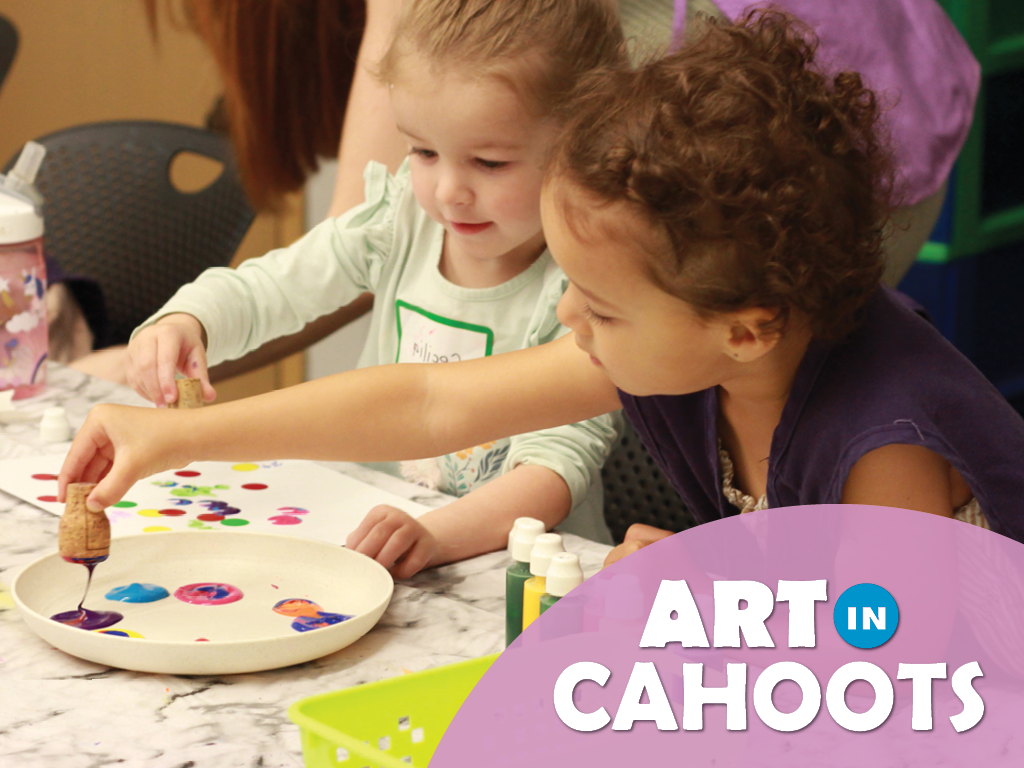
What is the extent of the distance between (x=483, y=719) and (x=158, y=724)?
0.20 meters

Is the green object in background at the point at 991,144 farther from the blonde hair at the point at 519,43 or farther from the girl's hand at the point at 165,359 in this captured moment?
the girl's hand at the point at 165,359

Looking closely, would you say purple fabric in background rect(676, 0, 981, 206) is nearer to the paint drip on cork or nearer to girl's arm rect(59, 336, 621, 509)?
girl's arm rect(59, 336, 621, 509)

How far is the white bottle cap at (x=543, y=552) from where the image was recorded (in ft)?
2.34

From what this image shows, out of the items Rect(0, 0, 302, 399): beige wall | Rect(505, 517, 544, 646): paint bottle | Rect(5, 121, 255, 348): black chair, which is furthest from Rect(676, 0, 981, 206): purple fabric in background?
Rect(0, 0, 302, 399): beige wall

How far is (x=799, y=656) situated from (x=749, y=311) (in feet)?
0.69

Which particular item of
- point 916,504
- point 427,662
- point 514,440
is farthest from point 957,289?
point 427,662

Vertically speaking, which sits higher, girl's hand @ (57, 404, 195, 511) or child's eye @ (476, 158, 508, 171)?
child's eye @ (476, 158, 508, 171)

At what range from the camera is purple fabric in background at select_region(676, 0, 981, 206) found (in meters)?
1.31

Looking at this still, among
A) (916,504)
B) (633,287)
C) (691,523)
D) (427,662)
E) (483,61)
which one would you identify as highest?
(483,61)

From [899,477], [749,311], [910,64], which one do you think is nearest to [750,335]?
[749,311]

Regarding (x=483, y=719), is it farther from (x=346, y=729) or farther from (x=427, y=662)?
(x=427, y=662)

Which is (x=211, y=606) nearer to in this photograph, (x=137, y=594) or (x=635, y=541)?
(x=137, y=594)

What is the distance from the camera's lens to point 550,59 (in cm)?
109

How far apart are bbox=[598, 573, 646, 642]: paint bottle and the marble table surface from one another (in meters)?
0.16
